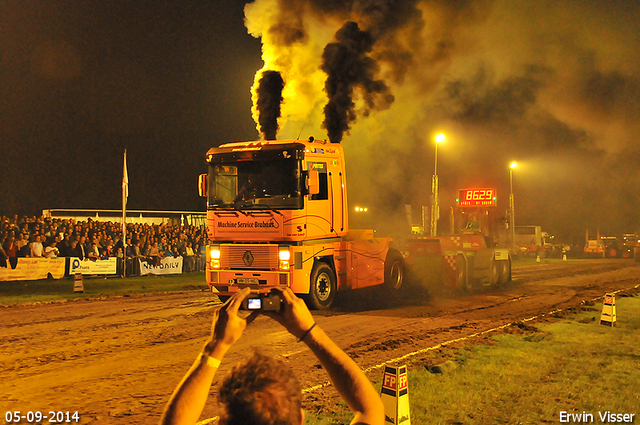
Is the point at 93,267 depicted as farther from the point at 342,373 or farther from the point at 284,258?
the point at 342,373

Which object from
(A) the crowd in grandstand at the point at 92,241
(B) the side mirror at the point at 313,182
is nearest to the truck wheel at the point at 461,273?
(B) the side mirror at the point at 313,182

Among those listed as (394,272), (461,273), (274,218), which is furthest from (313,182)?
(461,273)

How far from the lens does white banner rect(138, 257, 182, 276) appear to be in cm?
2302

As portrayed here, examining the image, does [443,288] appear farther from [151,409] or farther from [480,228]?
[151,409]

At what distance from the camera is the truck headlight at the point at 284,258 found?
11.7 m

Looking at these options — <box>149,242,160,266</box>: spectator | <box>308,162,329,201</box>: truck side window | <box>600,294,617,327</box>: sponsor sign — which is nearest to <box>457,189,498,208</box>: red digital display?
<box>600,294,617,327</box>: sponsor sign

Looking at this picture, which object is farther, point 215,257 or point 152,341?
point 215,257

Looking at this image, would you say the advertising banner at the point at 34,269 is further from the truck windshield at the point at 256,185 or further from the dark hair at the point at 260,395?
the dark hair at the point at 260,395

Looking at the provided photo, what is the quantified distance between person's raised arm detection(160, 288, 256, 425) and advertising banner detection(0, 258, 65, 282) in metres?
19.7

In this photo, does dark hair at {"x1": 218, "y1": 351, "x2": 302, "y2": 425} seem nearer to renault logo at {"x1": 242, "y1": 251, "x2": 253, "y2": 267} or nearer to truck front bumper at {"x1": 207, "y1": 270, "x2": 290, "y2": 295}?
truck front bumper at {"x1": 207, "y1": 270, "x2": 290, "y2": 295}

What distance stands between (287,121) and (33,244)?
10368 mm

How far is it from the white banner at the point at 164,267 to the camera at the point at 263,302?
864 inches

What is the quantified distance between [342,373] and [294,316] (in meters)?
0.30

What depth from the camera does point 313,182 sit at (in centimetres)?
1205
